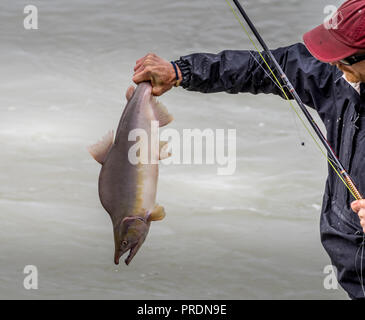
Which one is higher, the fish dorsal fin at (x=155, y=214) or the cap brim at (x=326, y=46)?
the cap brim at (x=326, y=46)

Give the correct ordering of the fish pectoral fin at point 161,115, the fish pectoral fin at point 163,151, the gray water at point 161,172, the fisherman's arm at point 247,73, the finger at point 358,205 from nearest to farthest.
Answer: the finger at point 358,205, the fish pectoral fin at point 163,151, the fish pectoral fin at point 161,115, the fisherman's arm at point 247,73, the gray water at point 161,172

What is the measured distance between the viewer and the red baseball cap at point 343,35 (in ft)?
6.16

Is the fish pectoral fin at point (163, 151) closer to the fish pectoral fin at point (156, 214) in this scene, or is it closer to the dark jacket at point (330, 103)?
the fish pectoral fin at point (156, 214)

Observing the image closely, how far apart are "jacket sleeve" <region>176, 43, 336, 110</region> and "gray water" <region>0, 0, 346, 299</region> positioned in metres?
1.20

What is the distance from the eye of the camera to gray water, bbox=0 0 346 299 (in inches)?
133

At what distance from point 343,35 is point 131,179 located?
0.65 m

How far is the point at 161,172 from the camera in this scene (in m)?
4.43

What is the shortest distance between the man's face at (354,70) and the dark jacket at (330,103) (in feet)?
0.16

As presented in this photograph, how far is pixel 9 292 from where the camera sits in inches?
126

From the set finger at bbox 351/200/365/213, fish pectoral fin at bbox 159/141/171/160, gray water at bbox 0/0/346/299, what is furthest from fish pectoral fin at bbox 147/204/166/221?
gray water at bbox 0/0/346/299

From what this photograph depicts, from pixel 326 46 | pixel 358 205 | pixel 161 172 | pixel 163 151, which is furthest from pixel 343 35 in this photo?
pixel 161 172

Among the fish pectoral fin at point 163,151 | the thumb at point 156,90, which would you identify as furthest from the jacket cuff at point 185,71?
the fish pectoral fin at point 163,151

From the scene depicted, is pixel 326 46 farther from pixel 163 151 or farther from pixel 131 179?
pixel 131 179
